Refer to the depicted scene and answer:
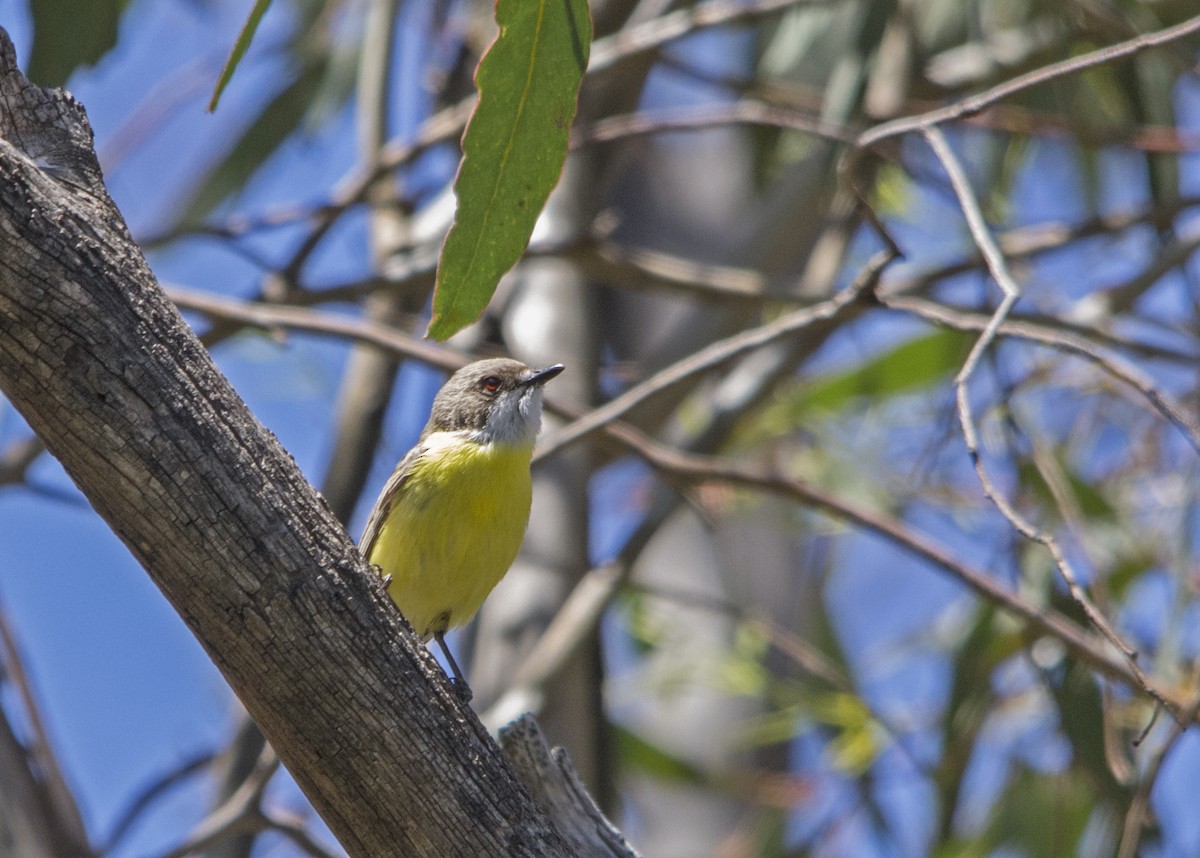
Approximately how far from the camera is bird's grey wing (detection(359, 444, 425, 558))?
394cm

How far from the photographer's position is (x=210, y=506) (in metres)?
2.11

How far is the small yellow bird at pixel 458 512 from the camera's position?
373 cm

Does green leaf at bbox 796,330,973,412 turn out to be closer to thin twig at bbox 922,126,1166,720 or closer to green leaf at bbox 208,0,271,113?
thin twig at bbox 922,126,1166,720

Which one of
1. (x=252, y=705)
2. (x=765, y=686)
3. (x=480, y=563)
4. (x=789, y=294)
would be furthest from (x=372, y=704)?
(x=765, y=686)

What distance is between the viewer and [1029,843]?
18.7 ft

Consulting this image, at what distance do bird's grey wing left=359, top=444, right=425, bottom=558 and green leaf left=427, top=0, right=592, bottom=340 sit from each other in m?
1.65

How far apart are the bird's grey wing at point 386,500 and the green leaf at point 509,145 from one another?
1.65 meters

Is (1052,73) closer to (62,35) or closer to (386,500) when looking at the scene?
(386,500)

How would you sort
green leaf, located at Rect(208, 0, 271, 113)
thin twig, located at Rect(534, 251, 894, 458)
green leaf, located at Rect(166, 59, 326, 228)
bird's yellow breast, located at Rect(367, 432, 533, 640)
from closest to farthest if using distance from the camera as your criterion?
green leaf, located at Rect(208, 0, 271, 113), thin twig, located at Rect(534, 251, 894, 458), bird's yellow breast, located at Rect(367, 432, 533, 640), green leaf, located at Rect(166, 59, 326, 228)

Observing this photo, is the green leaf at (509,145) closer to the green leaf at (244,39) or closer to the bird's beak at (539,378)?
the green leaf at (244,39)

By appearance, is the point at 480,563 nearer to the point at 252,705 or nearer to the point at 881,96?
the point at 252,705

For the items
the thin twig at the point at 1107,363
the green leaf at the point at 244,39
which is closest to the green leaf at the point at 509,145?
the green leaf at the point at 244,39

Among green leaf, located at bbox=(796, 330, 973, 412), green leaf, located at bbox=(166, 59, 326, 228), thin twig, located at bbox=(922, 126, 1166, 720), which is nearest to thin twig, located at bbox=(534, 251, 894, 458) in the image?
thin twig, located at bbox=(922, 126, 1166, 720)

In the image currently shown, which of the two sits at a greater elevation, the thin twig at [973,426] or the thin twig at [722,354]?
the thin twig at [722,354]
